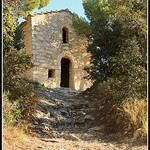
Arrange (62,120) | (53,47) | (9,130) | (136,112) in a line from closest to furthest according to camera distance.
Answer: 1. (9,130)
2. (136,112)
3. (62,120)
4. (53,47)

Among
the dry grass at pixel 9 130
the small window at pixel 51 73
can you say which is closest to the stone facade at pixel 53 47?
the small window at pixel 51 73

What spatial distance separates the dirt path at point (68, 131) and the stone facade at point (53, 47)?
4807mm

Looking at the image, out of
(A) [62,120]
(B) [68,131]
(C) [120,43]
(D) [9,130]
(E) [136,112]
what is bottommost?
(B) [68,131]

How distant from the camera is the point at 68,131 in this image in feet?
18.1

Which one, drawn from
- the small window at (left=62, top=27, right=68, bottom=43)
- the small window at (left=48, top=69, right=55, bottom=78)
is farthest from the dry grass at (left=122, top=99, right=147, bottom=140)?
the small window at (left=62, top=27, right=68, bottom=43)

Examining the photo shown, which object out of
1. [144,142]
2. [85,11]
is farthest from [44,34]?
[144,142]

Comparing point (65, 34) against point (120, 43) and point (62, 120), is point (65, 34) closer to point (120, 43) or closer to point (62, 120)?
point (120, 43)

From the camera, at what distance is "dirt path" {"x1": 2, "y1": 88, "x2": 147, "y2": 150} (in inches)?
161

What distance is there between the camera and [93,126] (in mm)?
5934

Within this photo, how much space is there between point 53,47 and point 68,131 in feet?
28.9

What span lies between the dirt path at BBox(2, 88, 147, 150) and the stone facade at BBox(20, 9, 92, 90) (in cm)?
481

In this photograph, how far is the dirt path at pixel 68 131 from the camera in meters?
4.09

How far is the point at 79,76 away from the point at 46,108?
7.48 m

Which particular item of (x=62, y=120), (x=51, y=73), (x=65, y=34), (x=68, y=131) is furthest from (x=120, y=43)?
(x=65, y=34)
